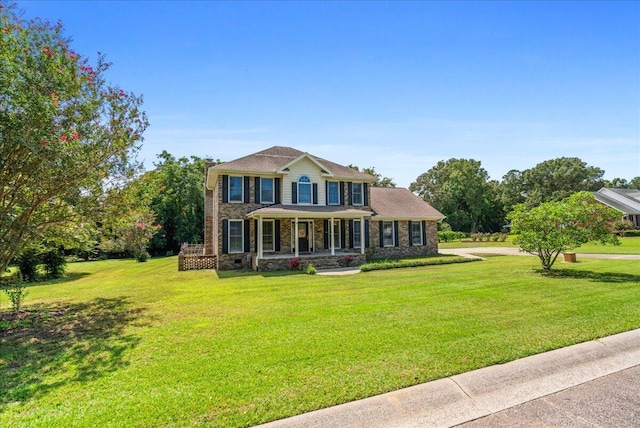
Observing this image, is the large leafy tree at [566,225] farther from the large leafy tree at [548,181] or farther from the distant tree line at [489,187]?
the large leafy tree at [548,181]

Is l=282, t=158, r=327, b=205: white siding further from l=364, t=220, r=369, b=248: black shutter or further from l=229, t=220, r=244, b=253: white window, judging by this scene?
A: l=364, t=220, r=369, b=248: black shutter

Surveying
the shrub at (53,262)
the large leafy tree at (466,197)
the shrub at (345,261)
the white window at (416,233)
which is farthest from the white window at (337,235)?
the large leafy tree at (466,197)

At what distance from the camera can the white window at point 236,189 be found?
59.2 ft

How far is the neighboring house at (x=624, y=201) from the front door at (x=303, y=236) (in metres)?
43.0

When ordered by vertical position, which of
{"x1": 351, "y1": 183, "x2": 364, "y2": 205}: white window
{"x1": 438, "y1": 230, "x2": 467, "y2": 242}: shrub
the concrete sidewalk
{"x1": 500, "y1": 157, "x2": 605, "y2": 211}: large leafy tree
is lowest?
the concrete sidewalk

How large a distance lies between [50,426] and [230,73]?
1144 centimetres

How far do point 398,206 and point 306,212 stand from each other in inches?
354

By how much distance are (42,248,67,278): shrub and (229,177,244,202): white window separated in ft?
34.2

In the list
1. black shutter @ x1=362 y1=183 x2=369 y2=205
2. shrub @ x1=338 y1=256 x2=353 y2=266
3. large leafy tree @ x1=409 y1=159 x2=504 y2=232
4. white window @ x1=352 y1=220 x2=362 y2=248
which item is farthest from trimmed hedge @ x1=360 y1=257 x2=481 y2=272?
large leafy tree @ x1=409 y1=159 x2=504 y2=232

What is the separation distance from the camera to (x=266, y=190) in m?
18.9

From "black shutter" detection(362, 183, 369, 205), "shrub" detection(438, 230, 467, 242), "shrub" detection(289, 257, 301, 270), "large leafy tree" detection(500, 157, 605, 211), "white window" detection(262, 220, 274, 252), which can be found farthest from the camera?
"large leafy tree" detection(500, 157, 605, 211)

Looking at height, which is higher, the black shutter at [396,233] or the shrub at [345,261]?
the black shutter at [396,233]

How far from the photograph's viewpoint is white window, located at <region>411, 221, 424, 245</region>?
23.3 metres

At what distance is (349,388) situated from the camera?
3.98m
